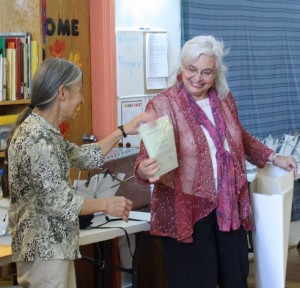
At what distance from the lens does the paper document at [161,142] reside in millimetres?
2645

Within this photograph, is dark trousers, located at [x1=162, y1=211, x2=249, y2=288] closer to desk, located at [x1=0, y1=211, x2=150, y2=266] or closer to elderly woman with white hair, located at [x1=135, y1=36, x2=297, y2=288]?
elderly woman with white hair, located at [x1=135, y1=36, x2=297, y2=288]

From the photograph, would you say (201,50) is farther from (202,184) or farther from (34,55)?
(34,55)

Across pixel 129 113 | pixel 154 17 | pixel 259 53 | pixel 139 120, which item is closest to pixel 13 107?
pixel 129 113

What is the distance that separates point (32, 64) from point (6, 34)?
199 millimetres

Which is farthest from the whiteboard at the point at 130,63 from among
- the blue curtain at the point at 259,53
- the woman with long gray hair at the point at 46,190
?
the woman with long gray hair at the point at 46,190

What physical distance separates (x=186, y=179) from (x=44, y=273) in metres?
0.76

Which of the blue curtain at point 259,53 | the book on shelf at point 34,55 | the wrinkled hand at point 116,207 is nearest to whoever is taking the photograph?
the wrinkled hand at point 116,207

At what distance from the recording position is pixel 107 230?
3.15m

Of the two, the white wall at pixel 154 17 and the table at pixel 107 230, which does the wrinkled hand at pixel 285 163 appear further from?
the white wall at pixel 154 17

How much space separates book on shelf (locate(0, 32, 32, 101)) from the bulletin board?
2.73ft

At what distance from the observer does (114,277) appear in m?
4.25

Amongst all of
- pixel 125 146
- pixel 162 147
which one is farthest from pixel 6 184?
pixel 125 146

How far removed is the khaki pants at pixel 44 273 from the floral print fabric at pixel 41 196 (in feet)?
0.09

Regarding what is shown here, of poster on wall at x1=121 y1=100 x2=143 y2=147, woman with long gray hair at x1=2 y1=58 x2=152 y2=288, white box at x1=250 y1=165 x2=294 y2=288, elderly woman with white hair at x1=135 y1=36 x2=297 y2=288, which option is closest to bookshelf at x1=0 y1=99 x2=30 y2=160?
poster on wall at x1=121 y1=100 x2=143 y2=147
